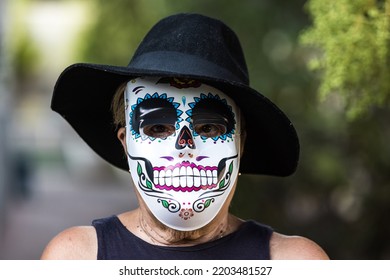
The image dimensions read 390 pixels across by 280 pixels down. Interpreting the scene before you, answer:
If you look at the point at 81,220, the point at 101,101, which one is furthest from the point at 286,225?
the point at 81,220

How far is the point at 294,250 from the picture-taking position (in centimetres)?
271

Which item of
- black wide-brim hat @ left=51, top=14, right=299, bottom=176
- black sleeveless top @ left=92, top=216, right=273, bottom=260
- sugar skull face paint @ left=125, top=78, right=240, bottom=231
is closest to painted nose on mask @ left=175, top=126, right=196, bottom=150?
sugar skull face paint @ left=125, top=78, right=240, bottom=231

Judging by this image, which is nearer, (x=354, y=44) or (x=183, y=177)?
(x=183, y=177)

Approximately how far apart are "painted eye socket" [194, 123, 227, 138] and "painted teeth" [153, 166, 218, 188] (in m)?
0.14

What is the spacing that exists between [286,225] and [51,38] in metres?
22.0

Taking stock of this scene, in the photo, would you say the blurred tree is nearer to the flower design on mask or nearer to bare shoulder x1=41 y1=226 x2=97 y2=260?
the flower design on mask

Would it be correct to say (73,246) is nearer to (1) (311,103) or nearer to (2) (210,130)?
(2) (210,130)

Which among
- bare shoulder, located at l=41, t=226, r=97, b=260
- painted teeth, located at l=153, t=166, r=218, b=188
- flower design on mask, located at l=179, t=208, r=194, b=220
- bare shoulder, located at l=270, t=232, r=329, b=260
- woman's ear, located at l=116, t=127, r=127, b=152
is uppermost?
woman's ear, located at l=116, t=127, r=127, b=152

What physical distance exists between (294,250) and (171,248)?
1.33ft

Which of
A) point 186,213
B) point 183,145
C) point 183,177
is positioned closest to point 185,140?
point 183,145

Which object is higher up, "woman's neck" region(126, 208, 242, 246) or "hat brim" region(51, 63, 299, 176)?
"hat brim" region(51, 63, 299, 176)

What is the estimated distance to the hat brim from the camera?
2.70 meters
